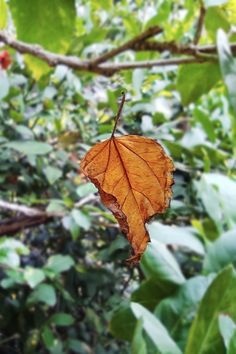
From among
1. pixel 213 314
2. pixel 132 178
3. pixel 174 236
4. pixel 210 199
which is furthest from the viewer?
pixel 210 199

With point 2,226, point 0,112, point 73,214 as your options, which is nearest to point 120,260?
point 73,214

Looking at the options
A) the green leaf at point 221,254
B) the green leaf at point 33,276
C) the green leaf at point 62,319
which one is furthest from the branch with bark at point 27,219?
the green leaf at point 221,254

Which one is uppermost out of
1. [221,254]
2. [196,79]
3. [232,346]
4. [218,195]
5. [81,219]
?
[196,79]

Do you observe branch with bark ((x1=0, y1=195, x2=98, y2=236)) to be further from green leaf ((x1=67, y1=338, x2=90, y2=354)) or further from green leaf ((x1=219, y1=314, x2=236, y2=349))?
green leaf ((x1=219, y1=314, x2=236, y2=349))

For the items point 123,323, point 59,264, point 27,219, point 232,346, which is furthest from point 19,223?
point 232,346

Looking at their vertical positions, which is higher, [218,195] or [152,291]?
[218,195]

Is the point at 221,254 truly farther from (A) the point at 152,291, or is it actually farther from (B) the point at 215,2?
(B) the point at 215,2

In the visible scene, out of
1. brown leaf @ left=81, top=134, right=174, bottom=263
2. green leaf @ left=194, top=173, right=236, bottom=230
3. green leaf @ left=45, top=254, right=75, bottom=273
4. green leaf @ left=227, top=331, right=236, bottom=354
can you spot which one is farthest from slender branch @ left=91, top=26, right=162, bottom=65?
brown leaf @ left=81, top=134, right=174, bottom=263

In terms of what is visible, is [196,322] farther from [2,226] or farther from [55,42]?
[2,226]
